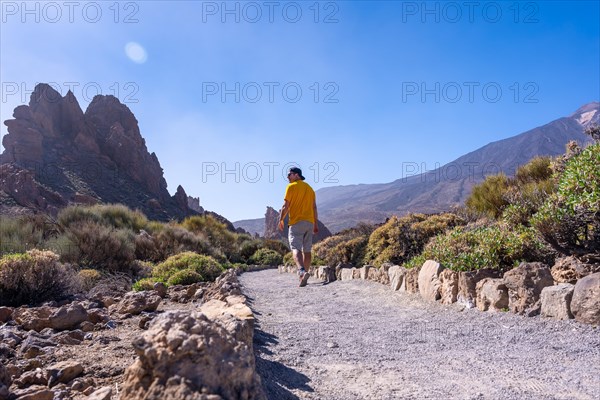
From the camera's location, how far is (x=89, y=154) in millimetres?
47438

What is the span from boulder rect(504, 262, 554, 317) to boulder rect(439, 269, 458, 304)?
0.83 meters

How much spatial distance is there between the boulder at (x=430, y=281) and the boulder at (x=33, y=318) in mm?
4240

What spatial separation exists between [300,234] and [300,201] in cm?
64

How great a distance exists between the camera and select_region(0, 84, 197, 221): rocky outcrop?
131ft

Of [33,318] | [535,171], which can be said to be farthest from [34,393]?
[535,171]

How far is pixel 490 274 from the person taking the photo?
197 inches

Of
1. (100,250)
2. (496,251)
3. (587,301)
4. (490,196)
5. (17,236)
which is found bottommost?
(587,301)

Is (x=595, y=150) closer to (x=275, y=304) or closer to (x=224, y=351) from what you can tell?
(x=275, y=304)

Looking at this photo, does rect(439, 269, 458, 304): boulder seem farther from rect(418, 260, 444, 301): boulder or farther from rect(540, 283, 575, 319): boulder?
rect(540, 283, 575, 319): boulder

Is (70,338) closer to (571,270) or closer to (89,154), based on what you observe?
(571,270)

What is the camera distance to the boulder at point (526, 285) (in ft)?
13.5

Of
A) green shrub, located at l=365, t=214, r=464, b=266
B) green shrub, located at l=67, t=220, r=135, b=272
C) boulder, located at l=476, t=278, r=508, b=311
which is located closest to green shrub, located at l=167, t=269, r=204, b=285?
green shrub, located at l=67, t=220, r=135, b=272

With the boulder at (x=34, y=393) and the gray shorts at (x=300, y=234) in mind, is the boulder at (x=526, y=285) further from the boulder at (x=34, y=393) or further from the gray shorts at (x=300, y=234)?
the gray shorts at (x=300, y=234)

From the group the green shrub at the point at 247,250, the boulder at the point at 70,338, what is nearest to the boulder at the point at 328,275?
the boulder at the point at 70,338
